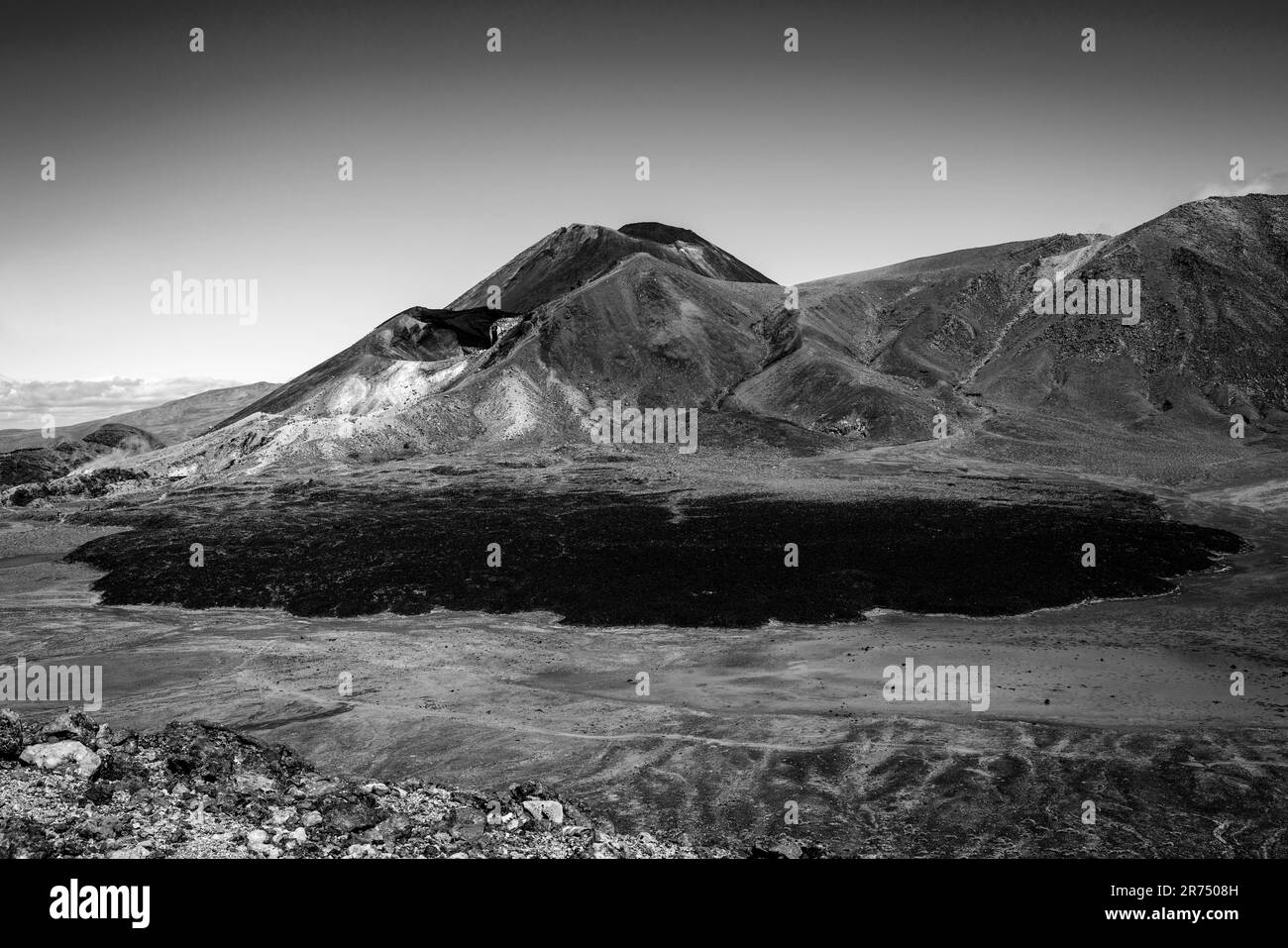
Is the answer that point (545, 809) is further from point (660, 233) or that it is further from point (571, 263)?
point (660, 233)

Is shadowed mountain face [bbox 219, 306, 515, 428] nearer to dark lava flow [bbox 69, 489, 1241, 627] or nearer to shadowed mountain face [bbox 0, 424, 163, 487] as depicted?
A: shadowed mountain face [bbox 0, 424, 163, 487]

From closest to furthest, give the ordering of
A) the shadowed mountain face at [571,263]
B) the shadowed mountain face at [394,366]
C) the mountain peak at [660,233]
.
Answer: the shadowed mountain face at [394,366] < the shadowed mountain face at [571,263] < the mountain peak at [660,233]

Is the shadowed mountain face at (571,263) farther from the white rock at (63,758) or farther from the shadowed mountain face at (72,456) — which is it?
the white rock at (63,758)

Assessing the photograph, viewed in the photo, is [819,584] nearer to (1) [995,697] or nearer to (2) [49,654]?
(1) [995,697]

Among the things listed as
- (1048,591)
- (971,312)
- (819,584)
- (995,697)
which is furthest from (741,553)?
(971,312)

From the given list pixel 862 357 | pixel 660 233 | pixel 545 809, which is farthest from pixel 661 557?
pixel 660 233

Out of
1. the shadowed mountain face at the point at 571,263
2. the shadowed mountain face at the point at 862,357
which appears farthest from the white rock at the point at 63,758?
the shadowed mountain face at the point at 571,263

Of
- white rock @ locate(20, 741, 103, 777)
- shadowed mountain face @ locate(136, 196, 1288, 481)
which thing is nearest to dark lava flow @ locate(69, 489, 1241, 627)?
white rock @ locate(20, 741, 103, 777)
